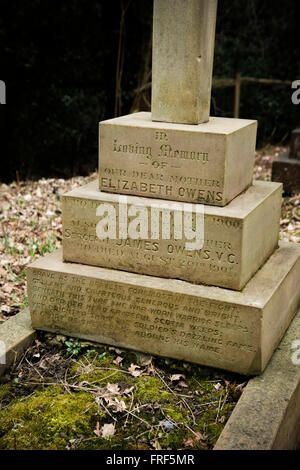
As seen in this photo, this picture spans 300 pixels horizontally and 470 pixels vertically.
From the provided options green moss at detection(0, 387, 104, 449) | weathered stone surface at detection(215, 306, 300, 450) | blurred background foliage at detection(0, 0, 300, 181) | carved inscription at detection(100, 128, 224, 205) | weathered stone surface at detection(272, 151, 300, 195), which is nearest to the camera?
weathered stone surface at detection(215, 306, 300, 450)

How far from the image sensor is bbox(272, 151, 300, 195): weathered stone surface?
7.14m

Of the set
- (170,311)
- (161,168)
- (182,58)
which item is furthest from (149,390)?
(182,58)

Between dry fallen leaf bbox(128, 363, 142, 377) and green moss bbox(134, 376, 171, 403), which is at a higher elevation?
dry fallen leaf bbox(128, 363, 142, 377)

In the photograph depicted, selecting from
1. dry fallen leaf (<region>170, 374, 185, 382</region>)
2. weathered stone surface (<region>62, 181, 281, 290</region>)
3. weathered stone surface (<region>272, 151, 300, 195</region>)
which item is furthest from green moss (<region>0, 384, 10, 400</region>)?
weathered stone surface (<region>272, 151, 300, 195</region>)

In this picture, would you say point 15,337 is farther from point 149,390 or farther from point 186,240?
point 186,240

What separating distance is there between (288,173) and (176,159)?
4026 millimetres

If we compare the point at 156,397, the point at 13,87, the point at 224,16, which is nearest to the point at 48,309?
the point at 156,397

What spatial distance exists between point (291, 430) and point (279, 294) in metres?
0.86

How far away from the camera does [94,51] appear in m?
9.94

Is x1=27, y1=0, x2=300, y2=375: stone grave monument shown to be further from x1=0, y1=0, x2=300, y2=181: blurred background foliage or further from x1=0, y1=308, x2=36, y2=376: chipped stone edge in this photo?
x1=0, y1=0, x2=300, y2=181: blurred background foliage

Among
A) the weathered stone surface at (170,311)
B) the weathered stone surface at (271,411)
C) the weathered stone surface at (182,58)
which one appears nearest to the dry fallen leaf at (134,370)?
the weathered stone surface at (170,311)

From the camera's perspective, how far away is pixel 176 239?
3.52 metres

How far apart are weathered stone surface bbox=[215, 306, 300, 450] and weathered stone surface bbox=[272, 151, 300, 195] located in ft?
12.7
